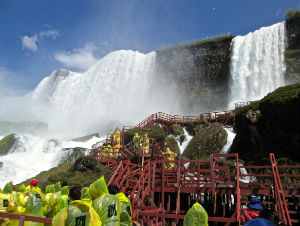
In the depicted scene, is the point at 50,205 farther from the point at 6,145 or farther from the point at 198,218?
the point at 6,145

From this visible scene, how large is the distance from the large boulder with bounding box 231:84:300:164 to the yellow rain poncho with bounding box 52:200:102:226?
1687cm

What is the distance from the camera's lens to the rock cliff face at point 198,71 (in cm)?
4209

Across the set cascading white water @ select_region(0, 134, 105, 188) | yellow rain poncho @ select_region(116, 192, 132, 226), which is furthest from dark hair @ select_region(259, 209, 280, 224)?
cascading white water @ select_region(0, 134, 105, 188)

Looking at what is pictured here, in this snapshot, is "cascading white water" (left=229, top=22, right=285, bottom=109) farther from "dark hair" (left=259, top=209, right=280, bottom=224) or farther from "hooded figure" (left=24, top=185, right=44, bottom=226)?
"hooded figure" (left=24, top=185, right=44, bottom=226)

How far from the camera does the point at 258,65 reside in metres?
35.3

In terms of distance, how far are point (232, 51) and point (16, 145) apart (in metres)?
31.0

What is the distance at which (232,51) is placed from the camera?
40.0 metres

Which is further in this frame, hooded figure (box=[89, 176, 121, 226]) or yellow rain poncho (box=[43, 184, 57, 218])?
yellow rain poncho (box=[43, 184, 57, 218])

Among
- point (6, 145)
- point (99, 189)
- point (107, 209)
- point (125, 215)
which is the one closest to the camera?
point (107, 209)

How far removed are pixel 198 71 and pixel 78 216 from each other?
43.5m

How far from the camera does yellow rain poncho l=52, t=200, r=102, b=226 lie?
3.05m

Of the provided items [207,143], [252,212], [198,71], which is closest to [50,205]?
[252,212]

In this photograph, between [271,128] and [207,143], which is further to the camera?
[207,143]

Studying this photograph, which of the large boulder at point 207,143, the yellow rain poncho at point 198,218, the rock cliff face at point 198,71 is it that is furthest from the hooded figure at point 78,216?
the rock cliff face at point 198,71
